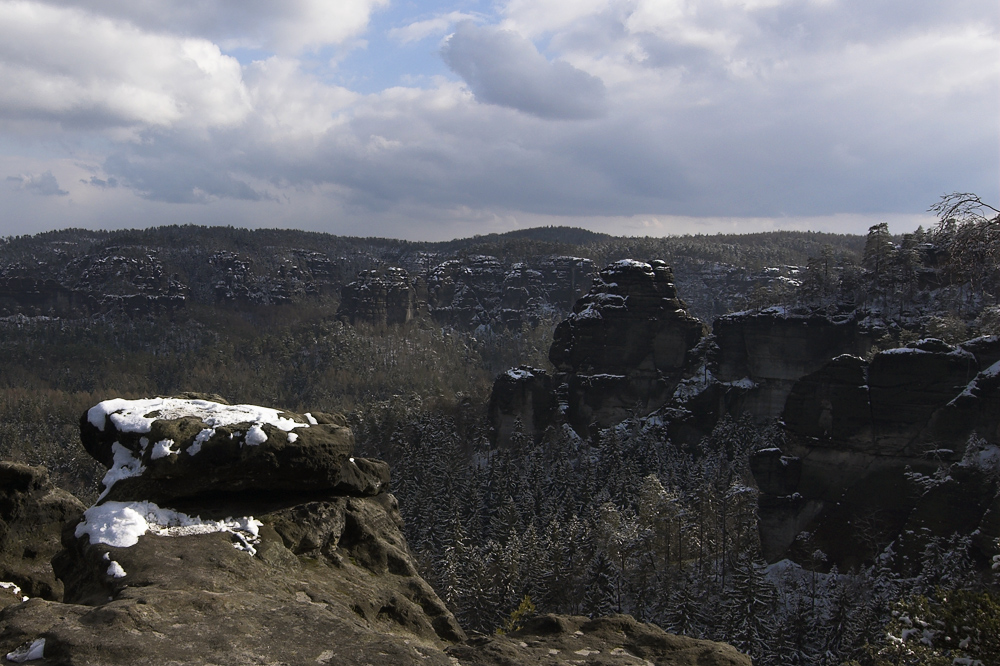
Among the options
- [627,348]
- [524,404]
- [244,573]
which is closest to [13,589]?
[244,573]

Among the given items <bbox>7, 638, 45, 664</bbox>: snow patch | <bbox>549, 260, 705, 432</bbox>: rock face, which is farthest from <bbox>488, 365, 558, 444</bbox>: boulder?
<bbox>7, 638, 45, 664</bbox>: snow patch

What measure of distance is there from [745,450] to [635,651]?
69.3 metres

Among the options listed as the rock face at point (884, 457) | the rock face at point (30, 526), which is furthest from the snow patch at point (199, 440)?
the rock face at point (884, 457)

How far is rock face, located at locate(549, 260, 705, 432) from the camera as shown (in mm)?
97875

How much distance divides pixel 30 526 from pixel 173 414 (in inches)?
203

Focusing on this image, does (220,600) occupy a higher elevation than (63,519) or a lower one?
higher

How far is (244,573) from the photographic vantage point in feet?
48.8

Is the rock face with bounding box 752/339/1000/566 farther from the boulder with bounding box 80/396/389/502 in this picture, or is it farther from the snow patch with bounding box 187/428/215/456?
the snow patch with bounding box 187/428/215/456

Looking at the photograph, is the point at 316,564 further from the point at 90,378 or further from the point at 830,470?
the point at 90,378

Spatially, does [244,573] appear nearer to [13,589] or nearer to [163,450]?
[163,450]

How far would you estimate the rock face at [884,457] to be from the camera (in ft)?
157

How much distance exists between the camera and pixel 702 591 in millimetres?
50125

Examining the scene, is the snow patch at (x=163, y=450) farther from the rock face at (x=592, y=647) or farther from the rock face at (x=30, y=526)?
the rock face at (x=592, y=647)

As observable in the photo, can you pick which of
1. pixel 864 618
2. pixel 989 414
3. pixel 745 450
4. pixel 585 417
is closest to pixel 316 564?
pixel 864 618
